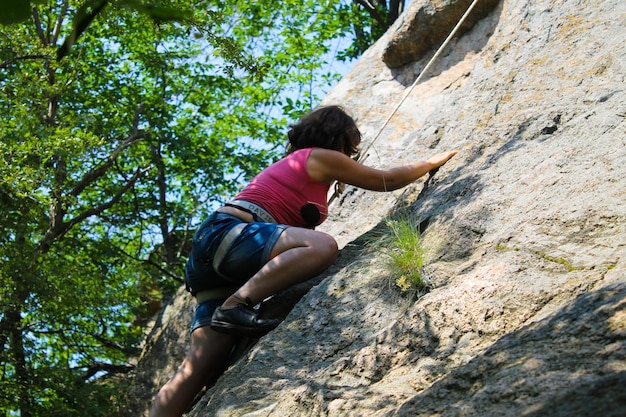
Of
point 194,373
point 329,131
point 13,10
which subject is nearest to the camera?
point 13,10

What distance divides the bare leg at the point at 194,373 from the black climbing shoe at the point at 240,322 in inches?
9.8

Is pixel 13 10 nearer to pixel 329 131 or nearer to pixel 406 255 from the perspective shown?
pixel 406 255

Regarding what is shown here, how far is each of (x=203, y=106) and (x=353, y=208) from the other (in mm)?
9165

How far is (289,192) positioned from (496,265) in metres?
1.60

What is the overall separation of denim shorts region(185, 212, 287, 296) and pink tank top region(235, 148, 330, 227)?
0.85ft

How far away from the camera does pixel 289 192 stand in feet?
15.4

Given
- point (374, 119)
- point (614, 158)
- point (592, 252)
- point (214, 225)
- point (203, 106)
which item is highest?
point (203, 106)

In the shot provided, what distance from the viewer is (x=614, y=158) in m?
3.76

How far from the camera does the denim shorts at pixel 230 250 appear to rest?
435 cm

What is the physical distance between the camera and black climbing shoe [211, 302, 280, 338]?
4.14 meters

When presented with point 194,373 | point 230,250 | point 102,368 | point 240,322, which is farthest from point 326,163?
point 102,368

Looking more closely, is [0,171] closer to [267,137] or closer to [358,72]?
[358,72]

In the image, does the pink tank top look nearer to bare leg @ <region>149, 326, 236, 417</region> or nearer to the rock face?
the rock face

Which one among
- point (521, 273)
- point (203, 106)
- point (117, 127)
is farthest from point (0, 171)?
point (203, 106)
